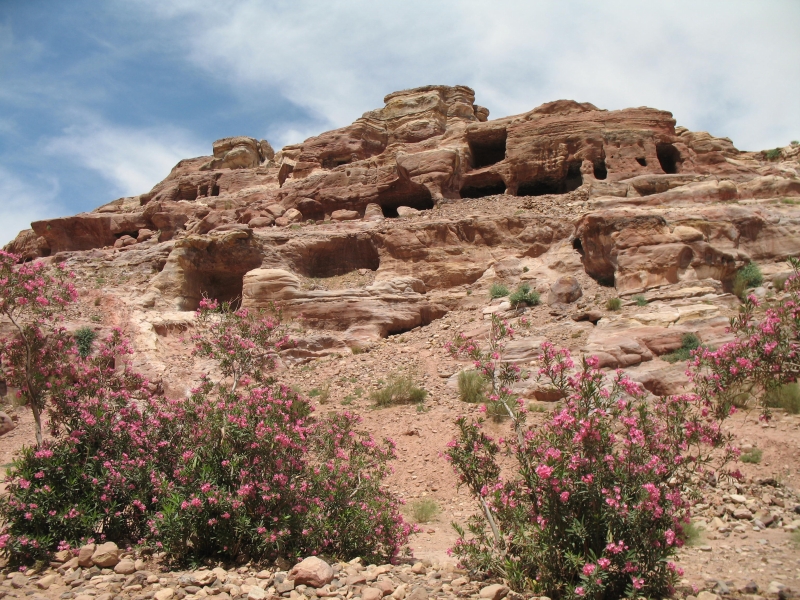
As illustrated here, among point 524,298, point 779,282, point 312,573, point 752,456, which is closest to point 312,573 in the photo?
point 312,573

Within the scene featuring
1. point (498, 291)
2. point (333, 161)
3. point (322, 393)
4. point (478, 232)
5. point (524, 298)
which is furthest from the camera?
point (333, 161)

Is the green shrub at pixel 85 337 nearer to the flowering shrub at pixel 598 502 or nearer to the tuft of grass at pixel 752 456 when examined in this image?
the flowering shrub at pixel 598 502

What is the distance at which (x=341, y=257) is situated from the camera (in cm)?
A: 2145

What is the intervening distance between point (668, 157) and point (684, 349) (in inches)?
622

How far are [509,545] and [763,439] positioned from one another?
5.96 m

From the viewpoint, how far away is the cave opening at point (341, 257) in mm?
21078

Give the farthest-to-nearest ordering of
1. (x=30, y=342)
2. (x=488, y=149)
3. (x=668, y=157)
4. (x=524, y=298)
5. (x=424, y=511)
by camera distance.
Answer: (x=488, y=149) → (x=668, y=157) → (x=524, y=298) → (x=424, y=511) → (x=30, y=342)

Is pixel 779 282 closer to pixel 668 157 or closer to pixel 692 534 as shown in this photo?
pixel 692 534

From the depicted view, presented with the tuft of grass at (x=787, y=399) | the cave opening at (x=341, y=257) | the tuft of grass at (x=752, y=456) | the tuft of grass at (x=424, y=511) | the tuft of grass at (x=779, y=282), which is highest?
the cave opening at (x=341, y=257)

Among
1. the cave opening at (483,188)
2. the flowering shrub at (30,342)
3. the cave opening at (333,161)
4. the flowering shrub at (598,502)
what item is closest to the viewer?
the flowering shrub at (598,502)

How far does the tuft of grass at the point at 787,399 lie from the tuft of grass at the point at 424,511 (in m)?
5.84

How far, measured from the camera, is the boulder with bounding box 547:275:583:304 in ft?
51.9

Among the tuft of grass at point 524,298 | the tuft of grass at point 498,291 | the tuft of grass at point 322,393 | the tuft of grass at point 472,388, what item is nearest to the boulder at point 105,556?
the tuft of grass at point 322,393

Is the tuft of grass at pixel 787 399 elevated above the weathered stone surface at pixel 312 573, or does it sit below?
above
